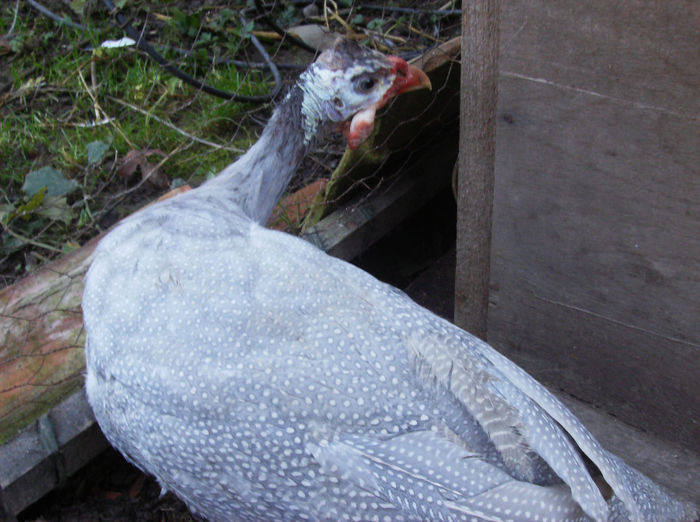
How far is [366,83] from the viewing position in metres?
1.83

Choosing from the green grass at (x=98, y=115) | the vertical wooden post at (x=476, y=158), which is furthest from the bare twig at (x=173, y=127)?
the vertical wooden post at (x=476, y=158)

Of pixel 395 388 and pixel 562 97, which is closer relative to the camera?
pixel 395 388

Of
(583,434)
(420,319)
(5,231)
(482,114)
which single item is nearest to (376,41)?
(482,114)

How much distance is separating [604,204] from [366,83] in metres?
0.68

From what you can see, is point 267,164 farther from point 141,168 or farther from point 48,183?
point 48,183

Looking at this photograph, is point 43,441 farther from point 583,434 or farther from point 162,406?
point 583,434

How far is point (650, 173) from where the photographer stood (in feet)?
4.42

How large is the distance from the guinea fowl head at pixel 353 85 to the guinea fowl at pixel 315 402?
0.49m

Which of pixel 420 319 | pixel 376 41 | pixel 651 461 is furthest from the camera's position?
pixel 376 41

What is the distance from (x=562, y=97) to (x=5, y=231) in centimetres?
184

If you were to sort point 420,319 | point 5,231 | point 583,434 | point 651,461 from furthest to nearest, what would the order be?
1. point 5,231
2. point 651,461
3. point 420,319
4. point 583,434

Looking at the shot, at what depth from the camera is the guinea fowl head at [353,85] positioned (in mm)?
1806

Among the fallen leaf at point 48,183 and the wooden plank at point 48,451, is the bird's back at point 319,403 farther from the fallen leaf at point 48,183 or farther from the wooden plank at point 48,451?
the fallen leaf at point 48,183

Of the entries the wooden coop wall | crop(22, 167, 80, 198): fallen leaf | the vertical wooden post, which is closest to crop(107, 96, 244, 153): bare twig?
crop(22, 167, 80, 198): fallen leaf
